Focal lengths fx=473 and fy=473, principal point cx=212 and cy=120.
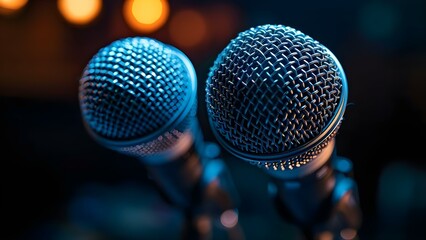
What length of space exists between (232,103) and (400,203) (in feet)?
4.51

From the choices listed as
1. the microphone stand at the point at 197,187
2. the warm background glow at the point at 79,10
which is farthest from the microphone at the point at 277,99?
the warm background glow at the point at 79,10

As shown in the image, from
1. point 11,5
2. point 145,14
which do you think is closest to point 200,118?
point 145,14

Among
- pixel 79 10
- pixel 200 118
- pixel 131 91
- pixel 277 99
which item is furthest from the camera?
pixel 79 10

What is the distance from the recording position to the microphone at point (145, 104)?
782 mm

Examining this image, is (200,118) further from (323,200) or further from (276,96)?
(276,96)

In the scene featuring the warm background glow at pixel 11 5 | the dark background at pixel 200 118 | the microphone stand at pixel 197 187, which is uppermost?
the warm background glow at pixel 11 5

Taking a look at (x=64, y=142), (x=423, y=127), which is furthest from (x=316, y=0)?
(x=64, y=142)

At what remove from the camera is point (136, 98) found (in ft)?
2.58

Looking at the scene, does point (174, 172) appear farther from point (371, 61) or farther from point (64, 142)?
point (64, 142)

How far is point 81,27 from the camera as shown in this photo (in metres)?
2.70

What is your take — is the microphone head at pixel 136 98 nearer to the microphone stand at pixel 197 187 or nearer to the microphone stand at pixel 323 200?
the microphone stand at pixel 197 187

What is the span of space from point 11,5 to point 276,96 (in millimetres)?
2395

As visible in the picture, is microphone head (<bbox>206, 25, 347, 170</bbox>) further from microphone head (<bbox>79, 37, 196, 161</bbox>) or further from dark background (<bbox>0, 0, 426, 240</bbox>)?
dark background (<bbox>0, 0, 426, 240</bbox>)

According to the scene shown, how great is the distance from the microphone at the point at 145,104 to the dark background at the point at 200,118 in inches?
40.7
